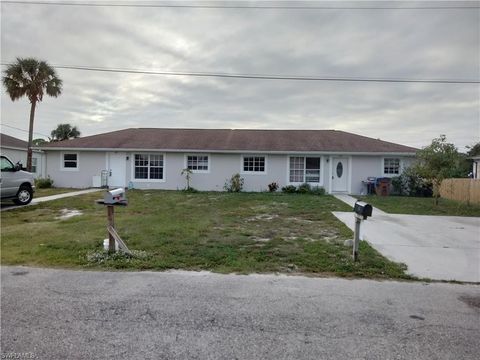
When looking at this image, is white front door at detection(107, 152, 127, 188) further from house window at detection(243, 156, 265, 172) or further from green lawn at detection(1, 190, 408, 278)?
green lawn at detection(1, 190, 408, 278)

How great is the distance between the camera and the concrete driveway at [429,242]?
17.6 ft

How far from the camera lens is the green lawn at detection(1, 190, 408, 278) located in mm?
5324

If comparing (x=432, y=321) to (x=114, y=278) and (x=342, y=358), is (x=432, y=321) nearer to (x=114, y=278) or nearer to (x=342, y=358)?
(x=342, y=358)

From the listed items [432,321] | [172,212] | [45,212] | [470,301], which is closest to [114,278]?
[432,321]

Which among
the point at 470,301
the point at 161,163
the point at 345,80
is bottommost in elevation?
the point at 470,301

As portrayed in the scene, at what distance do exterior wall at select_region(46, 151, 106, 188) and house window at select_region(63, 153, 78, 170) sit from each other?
0.68 feet

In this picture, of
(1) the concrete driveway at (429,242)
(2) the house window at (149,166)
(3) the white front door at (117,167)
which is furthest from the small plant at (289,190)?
(3) the white front door at (117,167)

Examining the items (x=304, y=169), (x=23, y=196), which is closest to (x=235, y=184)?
(x=304, y=169)

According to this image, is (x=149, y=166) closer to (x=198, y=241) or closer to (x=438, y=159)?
(x=198, y=241)

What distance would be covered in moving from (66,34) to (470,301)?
1448cm

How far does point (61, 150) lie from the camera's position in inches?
776

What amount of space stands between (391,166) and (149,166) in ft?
46.1

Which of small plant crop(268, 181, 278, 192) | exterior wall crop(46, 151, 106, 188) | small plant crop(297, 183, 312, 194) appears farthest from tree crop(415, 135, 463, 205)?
exterior wall crop(46, 151, 106, 188)

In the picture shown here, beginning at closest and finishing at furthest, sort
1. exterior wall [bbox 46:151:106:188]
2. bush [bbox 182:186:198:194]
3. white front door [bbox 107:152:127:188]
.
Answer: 1. bush [bbox 182:186:198:194]
2. white front door [bbox 107:152:127:188]
3. exterior wall [bbox 46:151:106:188]
